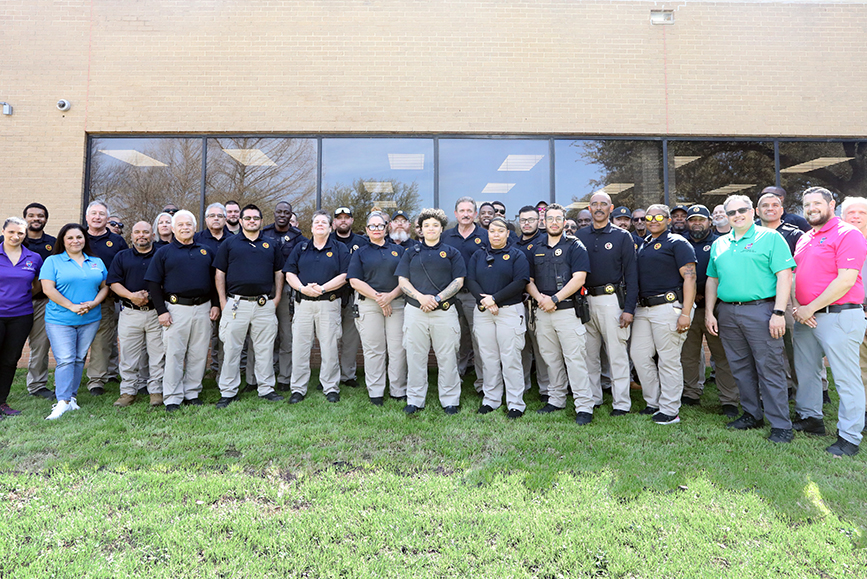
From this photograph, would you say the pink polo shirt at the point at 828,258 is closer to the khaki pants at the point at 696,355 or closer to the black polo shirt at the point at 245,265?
the khaki pants at the point at 696,355

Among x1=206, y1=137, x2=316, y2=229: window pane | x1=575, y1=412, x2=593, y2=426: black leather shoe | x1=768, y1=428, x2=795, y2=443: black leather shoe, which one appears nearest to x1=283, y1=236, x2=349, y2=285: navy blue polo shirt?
x1=206, y1=137, x2=316, y2=229: window pane

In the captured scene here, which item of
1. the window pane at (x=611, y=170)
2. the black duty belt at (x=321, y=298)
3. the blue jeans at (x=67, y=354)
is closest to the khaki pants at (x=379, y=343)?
the black duty belt at (x=321, y=298)

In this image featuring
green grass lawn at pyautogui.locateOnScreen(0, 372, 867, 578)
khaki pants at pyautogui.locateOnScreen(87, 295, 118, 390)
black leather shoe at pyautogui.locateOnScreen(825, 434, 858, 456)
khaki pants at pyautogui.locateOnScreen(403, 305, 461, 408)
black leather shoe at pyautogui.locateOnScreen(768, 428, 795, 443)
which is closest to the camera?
green grass lawn at pyautogui.locateOnScreen(0, 372, 867, 578)

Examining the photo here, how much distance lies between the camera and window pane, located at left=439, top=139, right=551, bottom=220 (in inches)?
287

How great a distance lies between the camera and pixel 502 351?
4828 millimetres

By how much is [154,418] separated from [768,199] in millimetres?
6465

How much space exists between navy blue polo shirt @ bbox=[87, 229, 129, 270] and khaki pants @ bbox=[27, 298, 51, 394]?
2.75 feet

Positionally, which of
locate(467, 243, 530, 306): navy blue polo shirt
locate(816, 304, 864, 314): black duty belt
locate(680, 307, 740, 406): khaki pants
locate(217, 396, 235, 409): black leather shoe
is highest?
locate(467, 243, 530, 306): navy blue polo shirt

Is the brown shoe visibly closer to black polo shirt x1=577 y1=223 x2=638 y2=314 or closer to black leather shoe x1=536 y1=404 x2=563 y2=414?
black leather shoe x1=536 y1=404 x2=563 y2=414

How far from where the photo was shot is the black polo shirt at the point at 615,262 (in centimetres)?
462

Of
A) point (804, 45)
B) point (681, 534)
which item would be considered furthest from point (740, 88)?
point (681, 534)

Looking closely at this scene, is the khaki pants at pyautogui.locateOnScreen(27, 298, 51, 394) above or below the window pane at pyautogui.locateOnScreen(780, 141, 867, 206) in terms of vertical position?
below

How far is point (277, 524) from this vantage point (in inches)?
106

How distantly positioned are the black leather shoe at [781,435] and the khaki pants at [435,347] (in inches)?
111
